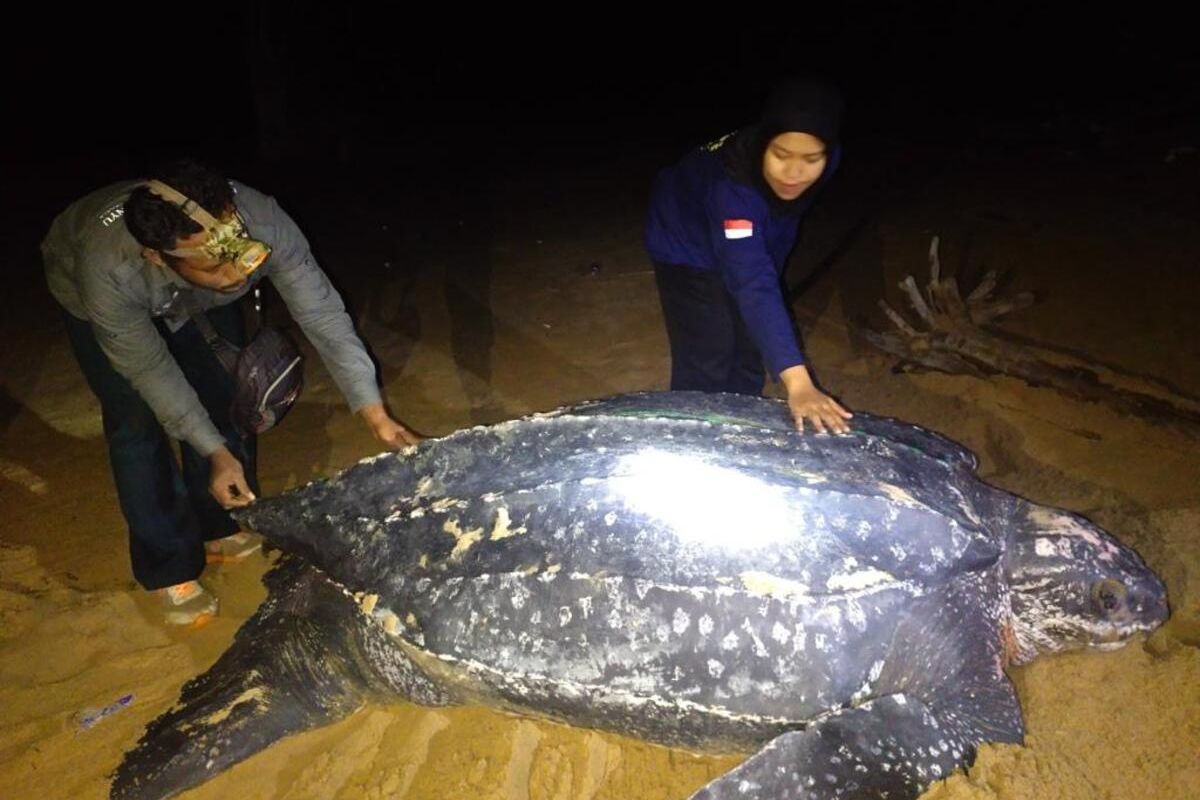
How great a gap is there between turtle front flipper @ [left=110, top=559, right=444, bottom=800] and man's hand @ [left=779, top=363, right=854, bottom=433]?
109cm

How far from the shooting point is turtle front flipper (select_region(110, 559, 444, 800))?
1659 mm

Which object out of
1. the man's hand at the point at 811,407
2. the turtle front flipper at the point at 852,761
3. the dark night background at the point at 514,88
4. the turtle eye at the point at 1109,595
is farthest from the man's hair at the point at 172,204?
the dark night background at the point at 514,88

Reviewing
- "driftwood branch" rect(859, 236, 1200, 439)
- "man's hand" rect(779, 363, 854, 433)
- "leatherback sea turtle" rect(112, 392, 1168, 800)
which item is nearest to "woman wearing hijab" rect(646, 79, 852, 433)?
"man's hand" rect(779, 363, 854, 433)

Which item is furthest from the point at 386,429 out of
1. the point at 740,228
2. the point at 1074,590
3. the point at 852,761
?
the point at 1074,590

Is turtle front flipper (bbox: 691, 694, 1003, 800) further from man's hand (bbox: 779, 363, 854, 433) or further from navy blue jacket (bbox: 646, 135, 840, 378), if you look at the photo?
navy blue jacket (bbox: 646, 135, 840, 378)

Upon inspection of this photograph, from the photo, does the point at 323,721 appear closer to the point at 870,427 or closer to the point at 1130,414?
the point at 870,427

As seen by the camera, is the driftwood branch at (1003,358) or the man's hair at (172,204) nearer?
the man's hair at (172,204)

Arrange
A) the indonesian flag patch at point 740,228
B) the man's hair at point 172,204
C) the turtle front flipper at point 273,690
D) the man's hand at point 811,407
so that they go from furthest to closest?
the indonesian flag patch at point 740,228 → the man's hand at point 811,407 → the turtle front flipper at point 273,690 → the man's hair at point 172,204

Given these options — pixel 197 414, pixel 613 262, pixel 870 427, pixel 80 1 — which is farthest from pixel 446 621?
pixel 80 1

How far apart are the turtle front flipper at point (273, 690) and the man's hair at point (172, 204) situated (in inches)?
33.6

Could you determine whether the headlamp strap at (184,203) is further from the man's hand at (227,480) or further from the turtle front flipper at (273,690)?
the turtle front flipper at (273,690)

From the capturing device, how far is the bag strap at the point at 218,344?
1979mm

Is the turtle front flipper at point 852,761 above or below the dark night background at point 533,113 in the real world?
below

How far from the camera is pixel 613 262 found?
4758mm
